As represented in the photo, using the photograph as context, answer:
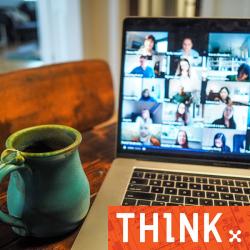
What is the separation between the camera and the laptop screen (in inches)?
24.9

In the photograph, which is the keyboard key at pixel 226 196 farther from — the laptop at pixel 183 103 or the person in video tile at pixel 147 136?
the person in video tile at pixel 147 136

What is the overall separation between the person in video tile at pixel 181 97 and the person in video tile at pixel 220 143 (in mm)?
86

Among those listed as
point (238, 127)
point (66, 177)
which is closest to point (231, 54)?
point (238, 127)

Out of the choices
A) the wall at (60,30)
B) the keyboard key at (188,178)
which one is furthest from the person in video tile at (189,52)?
the wall at (60,30)

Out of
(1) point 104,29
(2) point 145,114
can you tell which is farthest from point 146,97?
(1) point 104,29

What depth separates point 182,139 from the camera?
2.17 feet

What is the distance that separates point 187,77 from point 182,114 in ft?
0.23

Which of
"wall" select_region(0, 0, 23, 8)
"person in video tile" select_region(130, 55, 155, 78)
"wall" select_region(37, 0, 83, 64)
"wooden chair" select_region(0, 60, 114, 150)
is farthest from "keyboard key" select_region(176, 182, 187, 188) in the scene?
"wall" select_region(0, 0, 23, 8)

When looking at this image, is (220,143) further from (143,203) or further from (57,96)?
(57,96)

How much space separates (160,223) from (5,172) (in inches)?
8.8

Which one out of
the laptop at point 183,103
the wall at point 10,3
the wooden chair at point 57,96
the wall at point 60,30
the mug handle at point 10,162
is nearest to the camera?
the mug handle at point 10,162

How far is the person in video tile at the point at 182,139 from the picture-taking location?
0.66 m

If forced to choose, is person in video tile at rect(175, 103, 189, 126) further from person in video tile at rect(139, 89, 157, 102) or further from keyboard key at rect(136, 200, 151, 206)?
keyboard key at rect(136, 200, 151, 206)

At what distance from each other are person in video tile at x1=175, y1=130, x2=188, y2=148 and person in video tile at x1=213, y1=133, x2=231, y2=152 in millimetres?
54
